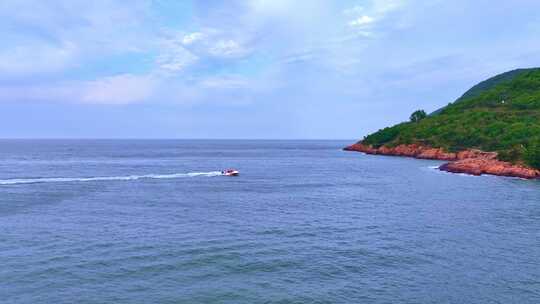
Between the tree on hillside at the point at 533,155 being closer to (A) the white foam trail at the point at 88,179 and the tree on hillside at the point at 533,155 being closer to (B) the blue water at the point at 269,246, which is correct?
(B) the blue water at the point at 269,246

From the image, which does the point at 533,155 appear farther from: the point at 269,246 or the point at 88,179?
the point at 88,179

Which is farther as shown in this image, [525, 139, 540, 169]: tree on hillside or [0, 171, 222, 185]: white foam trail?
[525, 139, 540, 169]: tree on hillside

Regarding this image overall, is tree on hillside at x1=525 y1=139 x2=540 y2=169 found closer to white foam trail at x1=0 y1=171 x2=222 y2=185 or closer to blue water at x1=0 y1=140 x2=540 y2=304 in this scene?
blue water at x1=0 y1=140 x2=540 y2=304

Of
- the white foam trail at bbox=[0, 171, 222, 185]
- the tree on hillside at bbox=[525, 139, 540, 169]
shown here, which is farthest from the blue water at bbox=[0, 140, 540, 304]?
the tree on hillside at bbox=[525, 139, 540, 169]

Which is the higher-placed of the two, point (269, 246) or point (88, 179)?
point (88, 179)

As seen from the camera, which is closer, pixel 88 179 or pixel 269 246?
pixel 269 246

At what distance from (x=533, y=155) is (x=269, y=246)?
9141cm

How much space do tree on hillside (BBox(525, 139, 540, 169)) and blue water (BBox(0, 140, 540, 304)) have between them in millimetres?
27301

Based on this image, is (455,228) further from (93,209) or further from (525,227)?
(93,209)

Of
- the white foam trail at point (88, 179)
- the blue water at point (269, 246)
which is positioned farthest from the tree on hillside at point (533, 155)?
the white foam trail at point (88, 179)

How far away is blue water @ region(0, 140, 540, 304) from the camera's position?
36.4 meters

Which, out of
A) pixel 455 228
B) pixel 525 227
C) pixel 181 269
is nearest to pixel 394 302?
pixel 181 269

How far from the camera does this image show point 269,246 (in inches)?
1943

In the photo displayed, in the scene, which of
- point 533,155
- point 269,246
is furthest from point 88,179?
point 533,155
